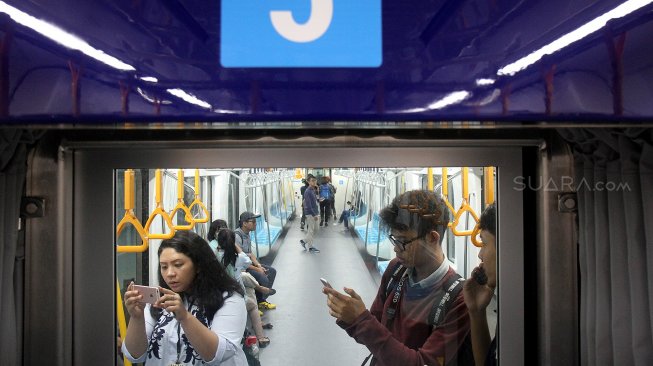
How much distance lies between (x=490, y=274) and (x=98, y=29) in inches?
57.5

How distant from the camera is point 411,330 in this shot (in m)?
1.99

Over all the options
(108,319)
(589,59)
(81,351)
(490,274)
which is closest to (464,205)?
(490,274)

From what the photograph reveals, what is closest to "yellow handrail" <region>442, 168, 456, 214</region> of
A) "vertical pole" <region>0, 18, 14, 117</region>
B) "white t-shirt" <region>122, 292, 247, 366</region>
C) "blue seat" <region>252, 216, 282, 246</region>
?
"blue seat" <region>252, 216, 282, 246</region>

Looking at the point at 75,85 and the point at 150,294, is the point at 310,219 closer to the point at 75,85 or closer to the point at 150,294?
the point at 150,294

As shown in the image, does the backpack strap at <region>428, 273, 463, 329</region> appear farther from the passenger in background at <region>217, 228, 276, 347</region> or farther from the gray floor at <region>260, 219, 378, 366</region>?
the passenger in background at <region>217, 228, 276, 347</region>

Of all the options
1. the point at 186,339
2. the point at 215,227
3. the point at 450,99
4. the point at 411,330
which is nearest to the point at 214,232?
the point at 215,227

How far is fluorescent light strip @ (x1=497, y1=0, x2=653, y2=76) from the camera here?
120 centimetres

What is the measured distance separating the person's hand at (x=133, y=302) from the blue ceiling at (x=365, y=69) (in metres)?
0.87

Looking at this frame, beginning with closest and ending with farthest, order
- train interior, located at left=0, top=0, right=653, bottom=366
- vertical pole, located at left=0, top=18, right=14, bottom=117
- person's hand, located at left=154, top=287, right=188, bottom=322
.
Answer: vertical pole, located at left=0, top=18, right=14, bottom=117, train interior, located at left=0, top=0, right=653, bottom=366, person's hand, located at left=154, top=287, right=188, bottom=322

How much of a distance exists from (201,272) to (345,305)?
0.52 meters

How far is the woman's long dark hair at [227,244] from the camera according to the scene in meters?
1.96

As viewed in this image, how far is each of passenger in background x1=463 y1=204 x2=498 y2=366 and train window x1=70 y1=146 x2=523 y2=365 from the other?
3cm

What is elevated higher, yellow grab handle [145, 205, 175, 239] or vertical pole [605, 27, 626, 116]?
vertical pole [605, 27, 626, 116]

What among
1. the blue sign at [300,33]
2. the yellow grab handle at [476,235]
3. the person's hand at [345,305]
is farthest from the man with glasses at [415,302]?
the blue sign at [300,33]
